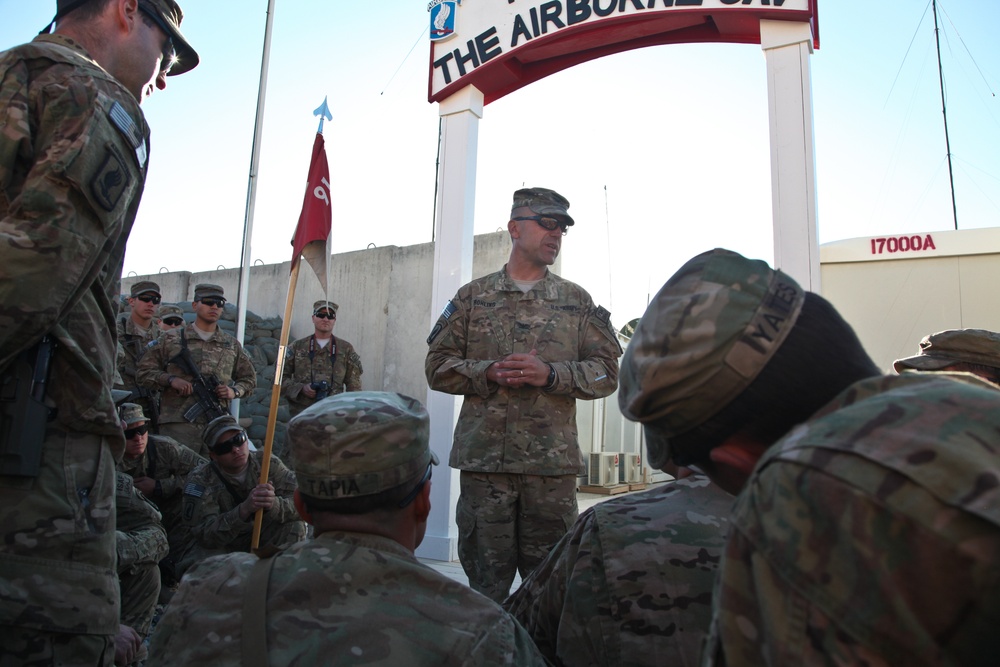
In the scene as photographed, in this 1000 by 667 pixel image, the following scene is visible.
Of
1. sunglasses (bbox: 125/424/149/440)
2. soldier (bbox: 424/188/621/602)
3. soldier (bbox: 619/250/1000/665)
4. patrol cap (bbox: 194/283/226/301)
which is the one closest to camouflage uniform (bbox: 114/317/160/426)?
patrol cap (bbox: 194/283/226/301)

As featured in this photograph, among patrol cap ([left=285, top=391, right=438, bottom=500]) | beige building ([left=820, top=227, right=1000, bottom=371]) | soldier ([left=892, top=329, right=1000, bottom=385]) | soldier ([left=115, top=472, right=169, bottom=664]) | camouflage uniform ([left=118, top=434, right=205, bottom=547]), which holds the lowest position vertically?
soldier ([left=115, top=472, right=169, bottom=664])

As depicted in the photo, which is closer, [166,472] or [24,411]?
[24,411]

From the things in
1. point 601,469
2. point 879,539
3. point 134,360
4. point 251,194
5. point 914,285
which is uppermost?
point 251,194

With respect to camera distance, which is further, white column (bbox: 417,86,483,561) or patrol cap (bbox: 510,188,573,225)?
white column (bbox: 417,86,483,561)

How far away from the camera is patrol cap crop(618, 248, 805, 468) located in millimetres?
909

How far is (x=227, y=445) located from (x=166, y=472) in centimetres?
91

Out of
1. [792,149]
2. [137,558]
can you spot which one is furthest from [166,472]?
[792,149]

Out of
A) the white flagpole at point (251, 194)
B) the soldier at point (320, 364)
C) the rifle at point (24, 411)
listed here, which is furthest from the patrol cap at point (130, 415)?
the white flagpole at point (251, 194)

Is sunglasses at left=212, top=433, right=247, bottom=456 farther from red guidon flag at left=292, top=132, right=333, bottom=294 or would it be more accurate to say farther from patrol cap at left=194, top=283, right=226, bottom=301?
patrol cap at left=194, top=283, right=226, bottom=301

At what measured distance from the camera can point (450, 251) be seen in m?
5.48

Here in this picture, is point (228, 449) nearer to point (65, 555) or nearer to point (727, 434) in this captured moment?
point (65, 555)

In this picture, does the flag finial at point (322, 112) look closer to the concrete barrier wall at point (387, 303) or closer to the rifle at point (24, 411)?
the rifle at point (24, 411)

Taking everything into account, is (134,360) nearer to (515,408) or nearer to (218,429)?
(218,429)

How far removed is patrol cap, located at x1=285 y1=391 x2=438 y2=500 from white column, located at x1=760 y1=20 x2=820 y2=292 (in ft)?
10.9
